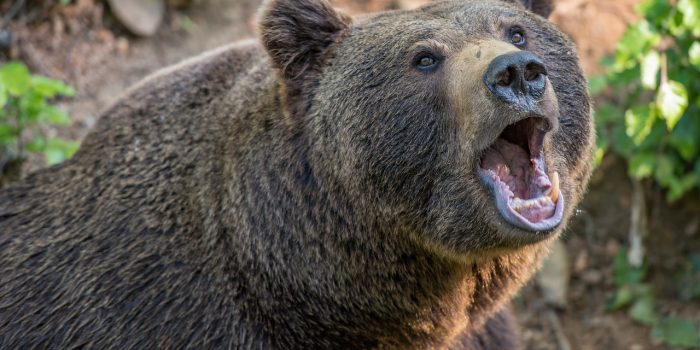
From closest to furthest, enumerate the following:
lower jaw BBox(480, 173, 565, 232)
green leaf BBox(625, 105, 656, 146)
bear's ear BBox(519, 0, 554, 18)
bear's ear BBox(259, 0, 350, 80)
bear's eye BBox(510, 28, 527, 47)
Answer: lower jaw BBox(480, 173, 565, 232)
bear's eye BBox(510, 28, 527, 47)
bear's ear BBox(259, 0, 350, 80)
bear's ear BBox(519, 0, 554, 18)
green leaf BBox(625, 105, 656, 146)

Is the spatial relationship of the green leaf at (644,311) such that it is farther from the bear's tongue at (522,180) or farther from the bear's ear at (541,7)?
the bear's tongue at (522,180)

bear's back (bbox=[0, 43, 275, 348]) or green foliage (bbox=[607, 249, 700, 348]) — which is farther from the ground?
bear's back (bbox=[0, 43, 275, 348])

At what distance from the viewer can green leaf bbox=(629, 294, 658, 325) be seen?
7328 mm

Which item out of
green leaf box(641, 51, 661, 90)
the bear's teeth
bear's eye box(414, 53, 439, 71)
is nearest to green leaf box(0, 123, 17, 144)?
bear's eye box(414, 53, 439, 71)

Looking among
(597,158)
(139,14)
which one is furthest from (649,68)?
(139,14)

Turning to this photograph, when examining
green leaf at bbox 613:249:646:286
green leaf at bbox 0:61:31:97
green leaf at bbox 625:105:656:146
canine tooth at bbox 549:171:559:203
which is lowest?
green leaf at bbox 613:249:646:286

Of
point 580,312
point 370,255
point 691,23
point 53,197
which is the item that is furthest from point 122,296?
point 580,312

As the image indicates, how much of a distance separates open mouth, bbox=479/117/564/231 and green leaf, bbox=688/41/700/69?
9.10 feet

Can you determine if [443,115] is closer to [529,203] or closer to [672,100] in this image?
[529,203]

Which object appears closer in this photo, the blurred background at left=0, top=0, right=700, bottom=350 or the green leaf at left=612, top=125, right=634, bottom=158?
the green leaf at left=612, top=125, right=634, bottom=158

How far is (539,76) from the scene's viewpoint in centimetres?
372

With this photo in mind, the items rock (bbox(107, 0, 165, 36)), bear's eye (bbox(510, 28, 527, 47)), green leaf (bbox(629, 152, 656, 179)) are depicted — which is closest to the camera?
bear's eye (bbox(510, 28, 527, 47))

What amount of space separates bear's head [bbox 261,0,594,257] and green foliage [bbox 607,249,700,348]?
3.23m

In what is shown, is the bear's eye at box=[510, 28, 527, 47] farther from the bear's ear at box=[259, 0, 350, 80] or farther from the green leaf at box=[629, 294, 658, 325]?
the green leaf at box=[629, 294, 658, 325]
